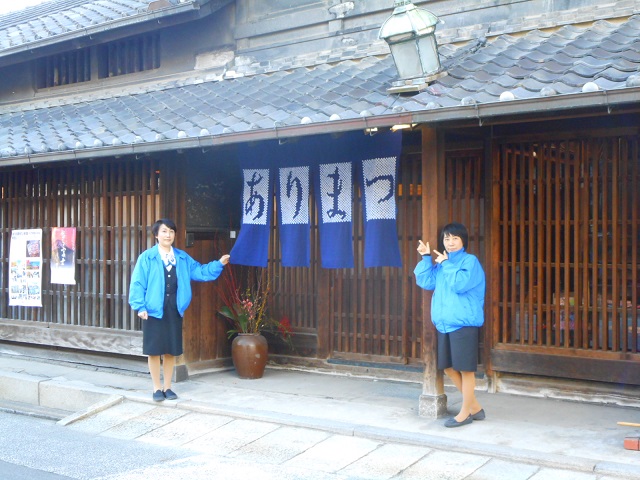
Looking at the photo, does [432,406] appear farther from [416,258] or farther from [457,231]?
[416,258]

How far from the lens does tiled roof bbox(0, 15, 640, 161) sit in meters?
6.88

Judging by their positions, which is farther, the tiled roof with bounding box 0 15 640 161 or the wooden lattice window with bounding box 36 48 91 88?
the wooden lattice window with bounding box 36 48 91 88

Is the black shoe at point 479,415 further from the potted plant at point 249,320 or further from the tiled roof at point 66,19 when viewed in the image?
the tiled roof at point 66,19

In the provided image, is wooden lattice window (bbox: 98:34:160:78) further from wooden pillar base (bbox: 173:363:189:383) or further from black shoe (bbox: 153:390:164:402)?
black shoe (bbox: 153:390:164:402)

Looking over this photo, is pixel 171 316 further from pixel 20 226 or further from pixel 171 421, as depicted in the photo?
pixel 20 226

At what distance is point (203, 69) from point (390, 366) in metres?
5.50

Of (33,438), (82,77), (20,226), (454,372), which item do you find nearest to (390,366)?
(454,372)

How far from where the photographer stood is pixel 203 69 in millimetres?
11820

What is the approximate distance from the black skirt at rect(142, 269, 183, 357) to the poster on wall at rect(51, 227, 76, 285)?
298 centimetres

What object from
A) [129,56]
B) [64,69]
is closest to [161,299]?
[129,56]

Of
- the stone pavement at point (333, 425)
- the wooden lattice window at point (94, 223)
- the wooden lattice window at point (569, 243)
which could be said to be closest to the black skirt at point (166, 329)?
the stone pavement at point (333, 425)

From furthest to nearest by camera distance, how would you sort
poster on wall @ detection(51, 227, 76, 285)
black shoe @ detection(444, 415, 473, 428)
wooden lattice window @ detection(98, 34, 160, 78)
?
wooden lattice window @ detection(98, 34, 160, 78) → poster on wall @ detection(51, 227, 76, 285) → black shoe @ detection(444, 415, 473, 428)

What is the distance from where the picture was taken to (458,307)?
7457 mm

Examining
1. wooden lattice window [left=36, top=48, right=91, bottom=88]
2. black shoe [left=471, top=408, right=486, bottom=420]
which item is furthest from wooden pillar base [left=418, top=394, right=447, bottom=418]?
wooden lattice window [left=36, top=48, right=91, bottom=88]
